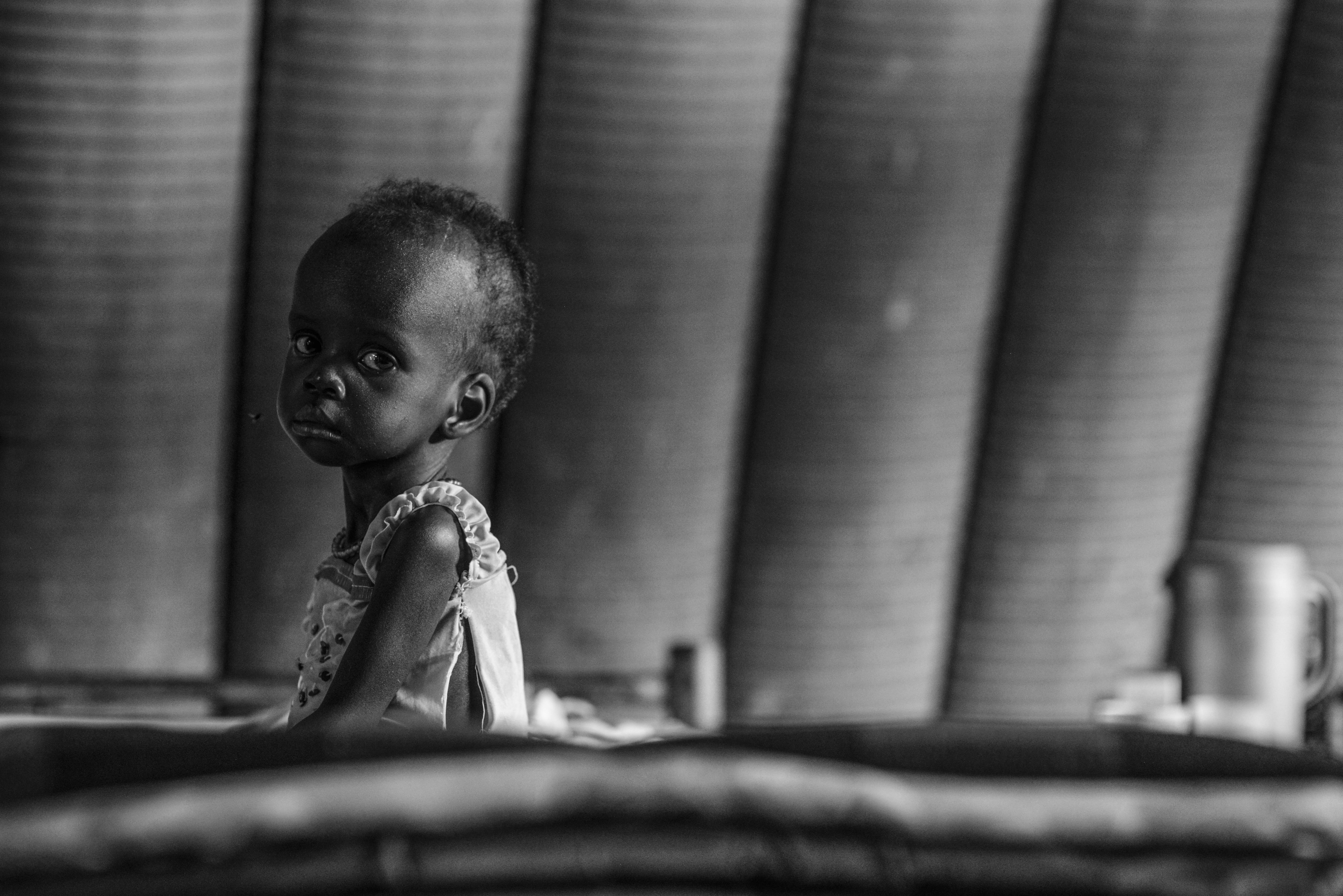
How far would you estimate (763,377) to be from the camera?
5.59 ft

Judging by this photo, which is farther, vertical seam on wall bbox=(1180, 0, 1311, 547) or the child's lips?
vertical seam on wall bbox=(1180, 0, 1311, 547)

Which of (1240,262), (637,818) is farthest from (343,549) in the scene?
(1240,262)

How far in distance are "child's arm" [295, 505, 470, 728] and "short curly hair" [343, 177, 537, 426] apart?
0.08 m

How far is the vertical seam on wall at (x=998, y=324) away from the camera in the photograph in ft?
5.49

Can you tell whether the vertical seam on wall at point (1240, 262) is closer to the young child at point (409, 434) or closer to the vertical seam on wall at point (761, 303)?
the vertical seam on wall at point (761, 303)

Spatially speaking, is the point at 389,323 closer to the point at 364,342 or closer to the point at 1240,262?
the point at 364,342

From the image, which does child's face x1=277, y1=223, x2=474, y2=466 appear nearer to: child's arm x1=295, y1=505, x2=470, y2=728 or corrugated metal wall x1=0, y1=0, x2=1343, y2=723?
child's arm x1=295, y1=505, x2=470, y2=728

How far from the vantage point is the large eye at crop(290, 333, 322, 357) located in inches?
28.8

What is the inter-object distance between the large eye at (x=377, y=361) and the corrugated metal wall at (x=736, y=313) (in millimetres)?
837

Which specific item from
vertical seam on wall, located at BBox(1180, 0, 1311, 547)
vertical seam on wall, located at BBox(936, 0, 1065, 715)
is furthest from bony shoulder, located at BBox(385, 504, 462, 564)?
vertical seam on wall, located at BBox(1180, 0, 1311, 547)

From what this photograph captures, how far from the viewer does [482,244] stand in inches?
29.9

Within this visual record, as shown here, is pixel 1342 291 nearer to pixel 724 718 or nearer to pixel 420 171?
pixel 724 718

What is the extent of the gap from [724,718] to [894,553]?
0.25m

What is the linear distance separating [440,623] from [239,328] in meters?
0.90
